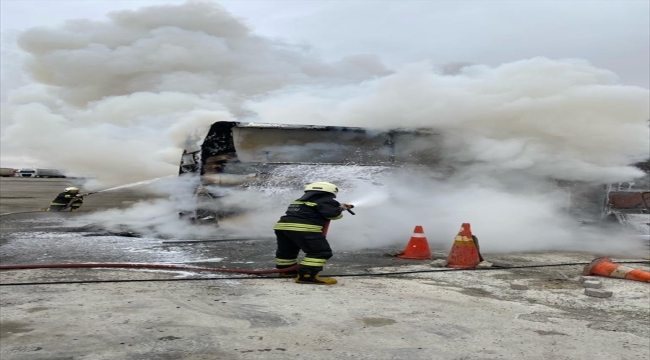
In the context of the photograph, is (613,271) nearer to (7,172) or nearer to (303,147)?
(303,147)

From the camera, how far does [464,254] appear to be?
19.5ft

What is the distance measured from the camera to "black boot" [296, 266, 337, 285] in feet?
16.5

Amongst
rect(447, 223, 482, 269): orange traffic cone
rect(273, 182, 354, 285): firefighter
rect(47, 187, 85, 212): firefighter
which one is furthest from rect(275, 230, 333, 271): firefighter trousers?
rect(47, 187, 85, 212): firefighter

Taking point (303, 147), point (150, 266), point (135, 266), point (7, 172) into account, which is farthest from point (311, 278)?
point (7, 172)

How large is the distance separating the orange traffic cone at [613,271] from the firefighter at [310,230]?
261 cm

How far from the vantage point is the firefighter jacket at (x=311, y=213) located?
5.11 meters

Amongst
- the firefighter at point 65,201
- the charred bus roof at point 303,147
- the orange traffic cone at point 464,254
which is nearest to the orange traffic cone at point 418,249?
the orange traffic cone at point 464,254

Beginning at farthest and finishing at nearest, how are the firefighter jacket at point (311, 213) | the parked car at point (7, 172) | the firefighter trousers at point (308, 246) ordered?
the parked car at point (7, 172), the firefighter jacket at point (311, 213), the firefighter trousers at point (308, 246)

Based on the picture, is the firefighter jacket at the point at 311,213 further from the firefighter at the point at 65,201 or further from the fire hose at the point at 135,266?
the firefighter at the point at 65,201

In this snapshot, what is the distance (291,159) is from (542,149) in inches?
152

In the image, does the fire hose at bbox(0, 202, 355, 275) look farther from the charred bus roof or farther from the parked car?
the parked car

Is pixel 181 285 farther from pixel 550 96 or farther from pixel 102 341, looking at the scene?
pixel 550 96

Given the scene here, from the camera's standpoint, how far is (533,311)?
417 cm

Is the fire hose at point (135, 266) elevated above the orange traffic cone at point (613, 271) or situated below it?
above
